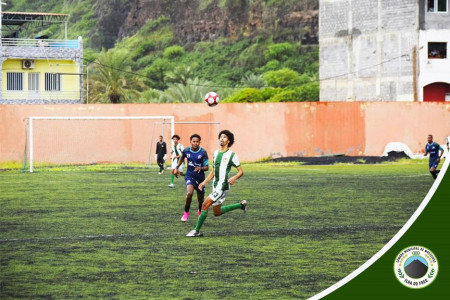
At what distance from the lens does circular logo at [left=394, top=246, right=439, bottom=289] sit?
5.88 metres

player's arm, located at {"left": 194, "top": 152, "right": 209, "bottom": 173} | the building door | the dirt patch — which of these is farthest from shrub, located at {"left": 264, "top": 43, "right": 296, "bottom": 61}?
player's arm, located at {"left": 194, "top": 152, "right": 209, "bottom": 173}

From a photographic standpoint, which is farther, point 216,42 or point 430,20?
point 216,42

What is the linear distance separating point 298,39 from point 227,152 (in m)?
104

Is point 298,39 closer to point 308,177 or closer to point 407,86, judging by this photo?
point 407,86

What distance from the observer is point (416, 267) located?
19.8ft

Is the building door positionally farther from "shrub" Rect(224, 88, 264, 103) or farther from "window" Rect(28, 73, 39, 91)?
"window" Rect(28, 73, 39, 91)

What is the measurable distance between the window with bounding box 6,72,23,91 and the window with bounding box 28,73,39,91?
49cm

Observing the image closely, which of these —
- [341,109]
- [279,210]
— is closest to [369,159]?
[341,109]

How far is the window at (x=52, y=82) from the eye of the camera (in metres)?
52.3

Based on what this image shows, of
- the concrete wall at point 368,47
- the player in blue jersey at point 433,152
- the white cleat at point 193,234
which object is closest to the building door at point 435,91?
→ the concrete wall at point 368,47

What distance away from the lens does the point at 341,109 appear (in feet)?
141

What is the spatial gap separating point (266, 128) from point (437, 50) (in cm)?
1434

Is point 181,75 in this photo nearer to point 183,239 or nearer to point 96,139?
point 96,139

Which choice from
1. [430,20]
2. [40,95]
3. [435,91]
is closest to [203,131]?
[40,95]
